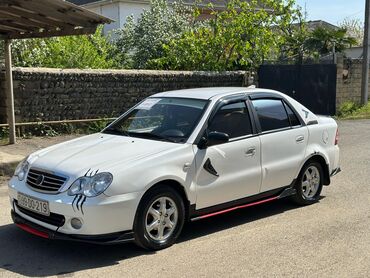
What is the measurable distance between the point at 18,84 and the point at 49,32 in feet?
6.01

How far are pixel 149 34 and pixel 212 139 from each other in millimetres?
13573

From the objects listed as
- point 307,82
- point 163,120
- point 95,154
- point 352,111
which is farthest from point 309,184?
point 352,111

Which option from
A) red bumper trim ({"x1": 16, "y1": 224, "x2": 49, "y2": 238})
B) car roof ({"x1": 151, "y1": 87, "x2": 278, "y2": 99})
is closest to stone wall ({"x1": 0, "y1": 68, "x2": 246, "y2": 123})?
car roof ({"x1": 151, "y1": 87, "x2": 278, "y2": 99})

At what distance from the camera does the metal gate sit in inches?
727

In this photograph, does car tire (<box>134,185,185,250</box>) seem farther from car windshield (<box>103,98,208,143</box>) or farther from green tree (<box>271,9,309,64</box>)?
green tree (<box>271,9,309,64</box>)

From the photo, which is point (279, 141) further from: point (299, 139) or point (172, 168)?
point (172, 168)

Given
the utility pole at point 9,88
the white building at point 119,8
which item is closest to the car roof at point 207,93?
the utility pole at point 9,88

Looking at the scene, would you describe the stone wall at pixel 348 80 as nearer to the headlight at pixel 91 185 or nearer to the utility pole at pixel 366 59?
the utility pole at pixel 366 59

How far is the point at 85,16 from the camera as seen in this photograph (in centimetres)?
973

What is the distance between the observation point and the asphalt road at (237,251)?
4.75 metres

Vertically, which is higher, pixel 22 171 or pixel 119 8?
pixel 119 8

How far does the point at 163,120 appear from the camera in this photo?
19.9 ft

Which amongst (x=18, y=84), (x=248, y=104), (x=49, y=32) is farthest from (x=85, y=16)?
(x=248, y=104)

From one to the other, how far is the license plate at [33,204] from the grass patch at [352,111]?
14759mm
